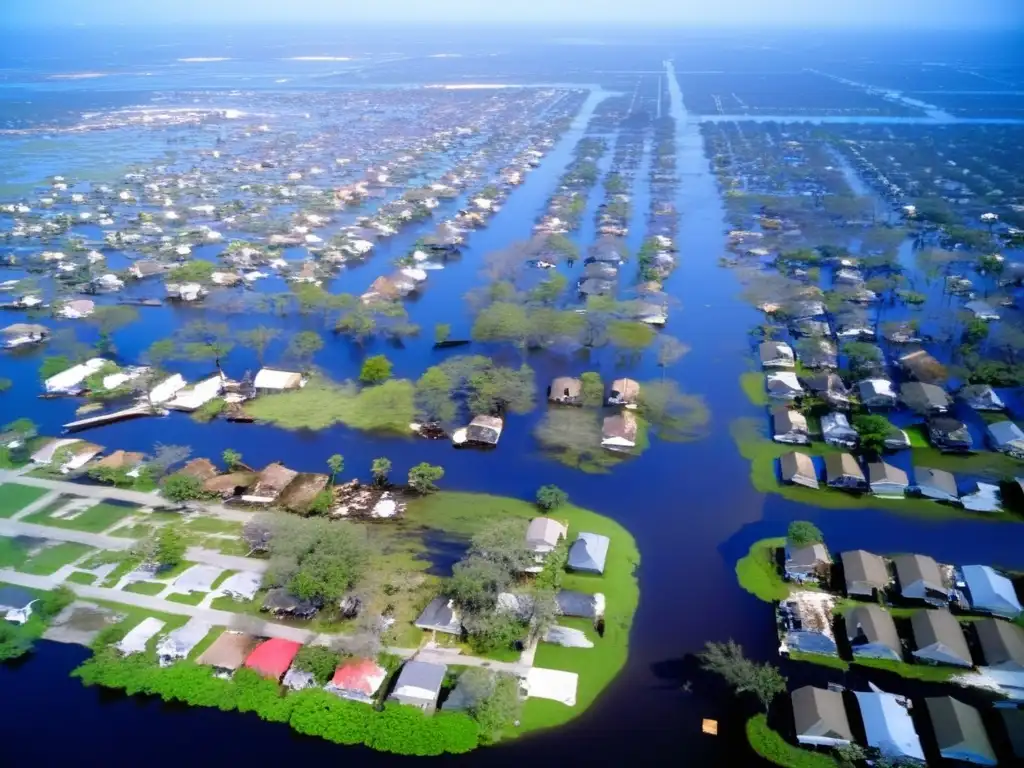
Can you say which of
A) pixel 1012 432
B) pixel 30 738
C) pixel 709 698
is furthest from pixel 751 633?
pixel 30 738

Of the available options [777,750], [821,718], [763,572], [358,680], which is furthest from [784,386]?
[358,680]

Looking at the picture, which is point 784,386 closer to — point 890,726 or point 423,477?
point 423,477

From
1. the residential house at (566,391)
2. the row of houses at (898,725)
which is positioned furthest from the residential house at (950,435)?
the residential house at (566,391)

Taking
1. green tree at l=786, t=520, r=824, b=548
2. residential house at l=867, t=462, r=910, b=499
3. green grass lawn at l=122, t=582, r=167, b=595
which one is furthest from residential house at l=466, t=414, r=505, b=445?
residential house at l=867, t=462, r=910, b=499

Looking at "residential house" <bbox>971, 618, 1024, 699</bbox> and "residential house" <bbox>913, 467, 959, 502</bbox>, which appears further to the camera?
"residential house" <bbox>913, 467, 959, 502</bbox>

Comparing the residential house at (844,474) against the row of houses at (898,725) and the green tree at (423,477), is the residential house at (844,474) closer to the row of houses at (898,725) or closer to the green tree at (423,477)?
the row of houses at (898,725)

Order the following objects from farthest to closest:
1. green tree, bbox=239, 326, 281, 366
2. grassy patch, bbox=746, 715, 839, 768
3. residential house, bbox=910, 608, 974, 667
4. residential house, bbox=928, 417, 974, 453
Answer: green tree, bbox=239, 326, 281, 366
residential house, bbox=928, 417, 974, 453
residential house, bbox=910, 608, 974, 667
grassy patch, bbox=746, 715, 839, 768

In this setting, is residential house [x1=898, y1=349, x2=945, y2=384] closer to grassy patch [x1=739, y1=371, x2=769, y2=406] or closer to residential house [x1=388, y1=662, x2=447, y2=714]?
grassy patch [x1=739, y1=371, x2=769, y2=406]
